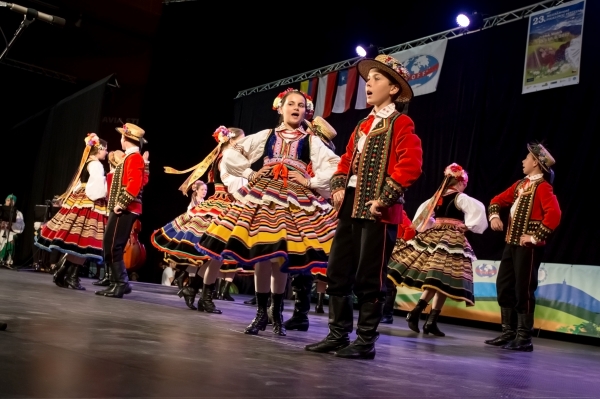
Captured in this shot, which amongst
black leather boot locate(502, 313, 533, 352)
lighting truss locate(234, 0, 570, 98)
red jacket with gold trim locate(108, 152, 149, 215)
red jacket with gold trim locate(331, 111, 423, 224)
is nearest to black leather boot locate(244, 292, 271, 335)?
red jacket with gold trim locate(331, 111, 423, 224)

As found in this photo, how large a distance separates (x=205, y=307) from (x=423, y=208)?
213cm

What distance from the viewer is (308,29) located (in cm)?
1119

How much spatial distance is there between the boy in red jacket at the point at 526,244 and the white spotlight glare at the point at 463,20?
11.5ft

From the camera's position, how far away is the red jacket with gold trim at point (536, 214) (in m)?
4.94

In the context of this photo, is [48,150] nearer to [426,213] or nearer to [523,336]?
[426,213]


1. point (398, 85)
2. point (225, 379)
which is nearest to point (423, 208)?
point (398, 85)

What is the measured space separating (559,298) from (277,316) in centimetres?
411

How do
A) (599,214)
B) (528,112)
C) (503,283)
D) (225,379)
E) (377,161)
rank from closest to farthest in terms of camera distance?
(225,379), (377,161), (503,283), (599,214), (528,112)

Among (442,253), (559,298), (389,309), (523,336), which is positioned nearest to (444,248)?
(442,253)

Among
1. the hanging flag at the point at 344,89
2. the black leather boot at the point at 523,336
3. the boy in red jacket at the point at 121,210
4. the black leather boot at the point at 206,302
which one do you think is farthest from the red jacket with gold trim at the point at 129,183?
the hanging flag at the point at 344,89

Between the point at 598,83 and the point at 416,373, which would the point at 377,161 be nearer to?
the point at 416,373

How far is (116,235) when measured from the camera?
6.15 m

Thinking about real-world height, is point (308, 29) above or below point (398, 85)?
above

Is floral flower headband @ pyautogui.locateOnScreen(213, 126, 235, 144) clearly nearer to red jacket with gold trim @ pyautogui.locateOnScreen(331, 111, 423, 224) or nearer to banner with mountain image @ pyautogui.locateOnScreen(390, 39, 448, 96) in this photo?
red jacket with gold trim @ pyautogui.locateOnScreen(331, 111, 423, 224)
